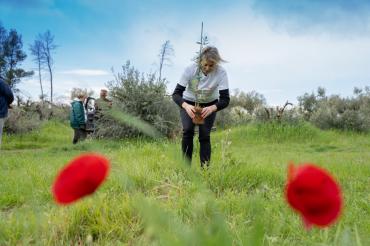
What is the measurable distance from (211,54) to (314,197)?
4.76 meters

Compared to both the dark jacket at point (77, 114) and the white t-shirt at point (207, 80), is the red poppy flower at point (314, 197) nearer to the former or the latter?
the white t-shirt at point (207, 80)

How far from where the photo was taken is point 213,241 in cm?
66

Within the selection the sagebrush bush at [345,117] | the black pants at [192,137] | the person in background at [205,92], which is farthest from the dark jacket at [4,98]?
the sagebrush bush at [345,117]

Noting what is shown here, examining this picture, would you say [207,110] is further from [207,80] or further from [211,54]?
[211,54]

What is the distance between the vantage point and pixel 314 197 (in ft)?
1.72

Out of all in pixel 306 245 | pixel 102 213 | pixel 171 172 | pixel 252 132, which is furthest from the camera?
pixel 252 132

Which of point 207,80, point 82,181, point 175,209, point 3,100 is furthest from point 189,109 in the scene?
point 82,181

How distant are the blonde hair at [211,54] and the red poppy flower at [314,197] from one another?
4647 millimetres

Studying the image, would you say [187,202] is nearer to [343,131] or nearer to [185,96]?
[185,96]

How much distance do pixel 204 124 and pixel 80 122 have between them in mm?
8008

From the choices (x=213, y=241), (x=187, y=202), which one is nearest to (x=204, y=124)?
(x=187, y=202)

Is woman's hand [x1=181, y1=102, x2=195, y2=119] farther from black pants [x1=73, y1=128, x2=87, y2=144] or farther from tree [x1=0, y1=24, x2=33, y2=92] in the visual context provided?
tree [x1=0, y1=24, x2=33, y2=92]

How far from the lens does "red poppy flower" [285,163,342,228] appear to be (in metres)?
0.52

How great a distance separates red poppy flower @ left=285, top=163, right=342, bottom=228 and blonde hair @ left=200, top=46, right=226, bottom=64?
15.2 feet
